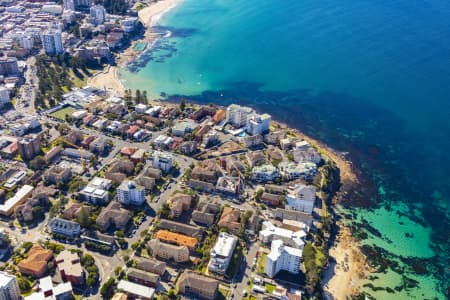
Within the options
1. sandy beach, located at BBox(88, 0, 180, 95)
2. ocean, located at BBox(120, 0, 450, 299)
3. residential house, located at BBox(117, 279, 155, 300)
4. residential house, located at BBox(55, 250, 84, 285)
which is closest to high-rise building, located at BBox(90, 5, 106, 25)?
sandy beach, located at BBox(88, 0, 180, 95)

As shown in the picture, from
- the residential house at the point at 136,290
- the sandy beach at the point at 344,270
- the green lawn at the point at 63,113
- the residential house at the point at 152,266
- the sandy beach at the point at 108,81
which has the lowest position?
the sandy beach at the point at 344,270

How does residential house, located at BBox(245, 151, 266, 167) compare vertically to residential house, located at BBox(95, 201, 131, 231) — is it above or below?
above

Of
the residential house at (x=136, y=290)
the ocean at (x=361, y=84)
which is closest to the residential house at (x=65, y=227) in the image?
the residential house at (x=136, y=290)

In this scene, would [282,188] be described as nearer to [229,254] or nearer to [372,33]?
[229,254]

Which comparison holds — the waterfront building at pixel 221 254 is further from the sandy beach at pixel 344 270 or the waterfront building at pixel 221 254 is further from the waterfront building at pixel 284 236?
the sandy beach at pixel 344 270

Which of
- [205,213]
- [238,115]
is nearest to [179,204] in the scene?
[205,213]

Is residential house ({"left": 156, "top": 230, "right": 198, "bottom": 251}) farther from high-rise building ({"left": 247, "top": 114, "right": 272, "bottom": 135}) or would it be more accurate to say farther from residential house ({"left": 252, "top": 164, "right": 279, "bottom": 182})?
high-rise building ({"left": 247, "top": 114, "right": 272, "bottom": 135})

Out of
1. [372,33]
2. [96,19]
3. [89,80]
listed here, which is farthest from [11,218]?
[372,33]
